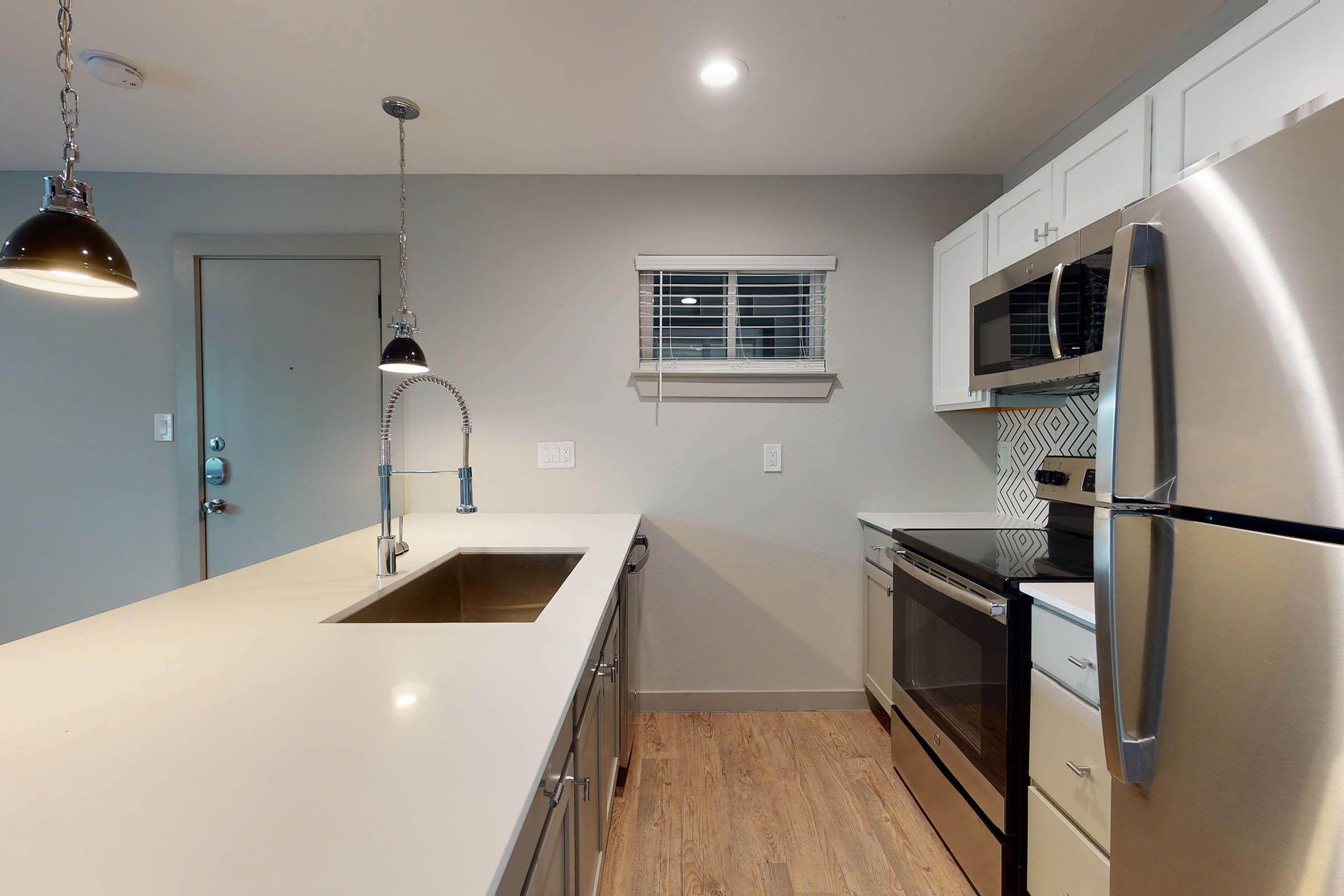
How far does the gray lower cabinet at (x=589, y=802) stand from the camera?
1.13 metres

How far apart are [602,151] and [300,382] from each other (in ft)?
5.58

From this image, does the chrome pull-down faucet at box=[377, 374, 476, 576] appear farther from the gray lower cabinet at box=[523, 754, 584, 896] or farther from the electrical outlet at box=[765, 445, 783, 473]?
the electrical outlet at box=[765, 445, 783, 473]

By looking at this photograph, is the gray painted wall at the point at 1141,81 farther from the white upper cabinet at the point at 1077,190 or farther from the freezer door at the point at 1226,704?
the freezer door at the point at 1226,704

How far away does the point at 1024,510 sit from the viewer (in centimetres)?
251

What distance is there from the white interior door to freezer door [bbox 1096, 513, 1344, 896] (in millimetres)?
2727

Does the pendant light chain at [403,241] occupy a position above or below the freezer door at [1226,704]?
above

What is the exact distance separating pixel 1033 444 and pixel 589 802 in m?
2.18

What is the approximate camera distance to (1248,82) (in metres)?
1.17

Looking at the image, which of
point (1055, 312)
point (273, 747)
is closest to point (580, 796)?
point (273, 747)

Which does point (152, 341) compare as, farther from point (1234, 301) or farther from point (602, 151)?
point (1234, 301)

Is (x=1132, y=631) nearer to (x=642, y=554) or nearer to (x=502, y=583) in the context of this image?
(x=502, y=583)

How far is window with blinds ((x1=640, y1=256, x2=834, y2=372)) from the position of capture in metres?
2.71

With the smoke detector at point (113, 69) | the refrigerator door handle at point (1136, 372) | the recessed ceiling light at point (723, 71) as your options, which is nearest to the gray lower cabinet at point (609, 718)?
the refrigerator door handle at point (1136, 372)

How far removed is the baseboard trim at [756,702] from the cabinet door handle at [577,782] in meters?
1.58
